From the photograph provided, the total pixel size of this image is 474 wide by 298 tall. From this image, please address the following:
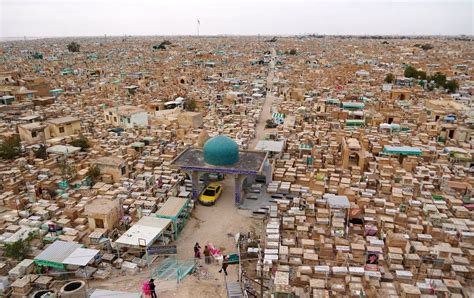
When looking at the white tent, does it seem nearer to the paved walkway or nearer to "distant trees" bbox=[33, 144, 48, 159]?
"distant trees" bbox=[33, 144, 48, 159]

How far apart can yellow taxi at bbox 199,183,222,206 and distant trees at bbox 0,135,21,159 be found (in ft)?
48.8

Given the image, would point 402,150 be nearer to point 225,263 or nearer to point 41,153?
point 225,263

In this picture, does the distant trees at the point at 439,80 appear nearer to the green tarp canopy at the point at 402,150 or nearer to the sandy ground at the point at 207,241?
the green tarp canopy at the point at 402,150

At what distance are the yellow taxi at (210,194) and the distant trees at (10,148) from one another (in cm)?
1488

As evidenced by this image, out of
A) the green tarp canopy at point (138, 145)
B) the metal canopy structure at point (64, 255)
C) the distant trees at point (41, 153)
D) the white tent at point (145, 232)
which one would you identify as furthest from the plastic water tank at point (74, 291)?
the distant trees at point (41, 153)

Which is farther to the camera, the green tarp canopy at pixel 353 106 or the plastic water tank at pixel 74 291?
the green tarp canopy at pixel 353 106

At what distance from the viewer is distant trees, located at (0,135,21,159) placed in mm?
23766

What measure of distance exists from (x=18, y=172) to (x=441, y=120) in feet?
113

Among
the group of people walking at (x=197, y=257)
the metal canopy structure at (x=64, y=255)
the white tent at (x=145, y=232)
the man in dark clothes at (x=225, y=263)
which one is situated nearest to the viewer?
the group of people walking at (x=197, y=257)

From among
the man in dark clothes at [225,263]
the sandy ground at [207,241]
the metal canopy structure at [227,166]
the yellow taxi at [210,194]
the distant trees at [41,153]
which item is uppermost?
the metal canopy structure at [227,166]

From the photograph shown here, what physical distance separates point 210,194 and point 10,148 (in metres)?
15.5

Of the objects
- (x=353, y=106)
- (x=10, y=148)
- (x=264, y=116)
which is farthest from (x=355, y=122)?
(x=10, y=148)

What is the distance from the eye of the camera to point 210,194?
1869 cm

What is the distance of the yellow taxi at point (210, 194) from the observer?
1828 centimetres
